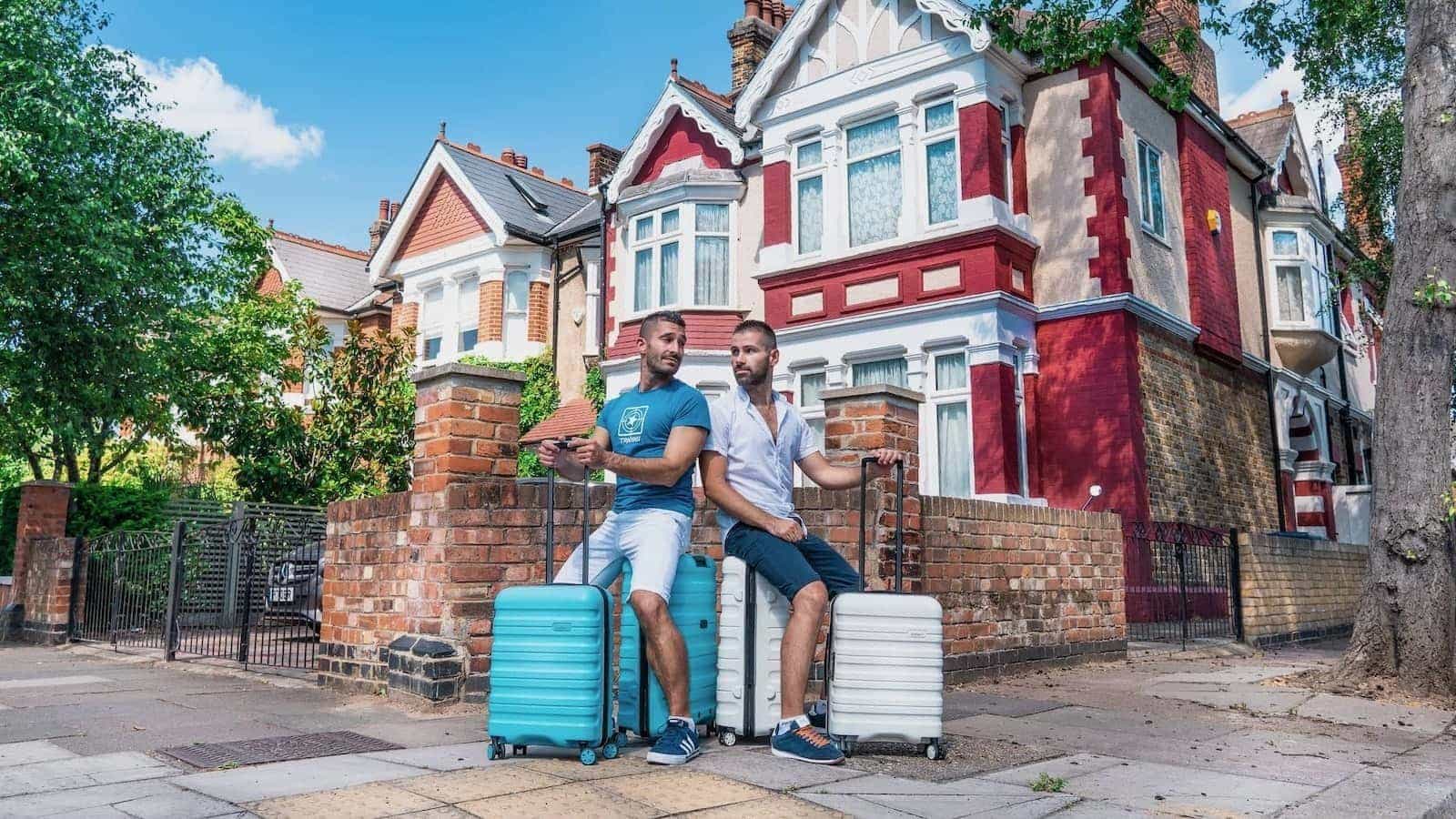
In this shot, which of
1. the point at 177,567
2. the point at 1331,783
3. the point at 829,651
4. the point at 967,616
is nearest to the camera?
the point at 1331,783

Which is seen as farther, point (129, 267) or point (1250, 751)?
point (129, 267)

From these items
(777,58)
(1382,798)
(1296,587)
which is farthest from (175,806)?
(777,58)

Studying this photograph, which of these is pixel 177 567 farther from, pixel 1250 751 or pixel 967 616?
pixel 1250 751

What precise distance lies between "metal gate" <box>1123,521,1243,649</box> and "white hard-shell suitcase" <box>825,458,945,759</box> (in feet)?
26.8

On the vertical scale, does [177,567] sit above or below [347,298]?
below

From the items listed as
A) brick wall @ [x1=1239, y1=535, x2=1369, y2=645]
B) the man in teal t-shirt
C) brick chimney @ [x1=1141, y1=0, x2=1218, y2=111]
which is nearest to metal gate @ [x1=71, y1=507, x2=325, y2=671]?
the man in teal t-shirt

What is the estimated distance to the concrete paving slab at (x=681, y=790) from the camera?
3.64m

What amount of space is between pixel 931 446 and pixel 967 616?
6946 mm

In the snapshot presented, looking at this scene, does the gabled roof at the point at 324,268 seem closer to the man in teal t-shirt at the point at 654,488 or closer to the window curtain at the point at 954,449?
the window curtain at the point at 954,449

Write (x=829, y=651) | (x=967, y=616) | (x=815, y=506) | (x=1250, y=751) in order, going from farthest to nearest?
1. (x=967, y=616)
2. (x=815, y=506)
3. (x=1250, y=751)
4. (x=829, y=651)

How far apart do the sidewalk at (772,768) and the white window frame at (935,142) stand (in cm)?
913

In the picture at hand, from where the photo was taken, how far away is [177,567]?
10.1 metres

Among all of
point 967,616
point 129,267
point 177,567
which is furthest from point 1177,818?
point 129,267

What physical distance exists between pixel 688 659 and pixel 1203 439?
14.0 metres
